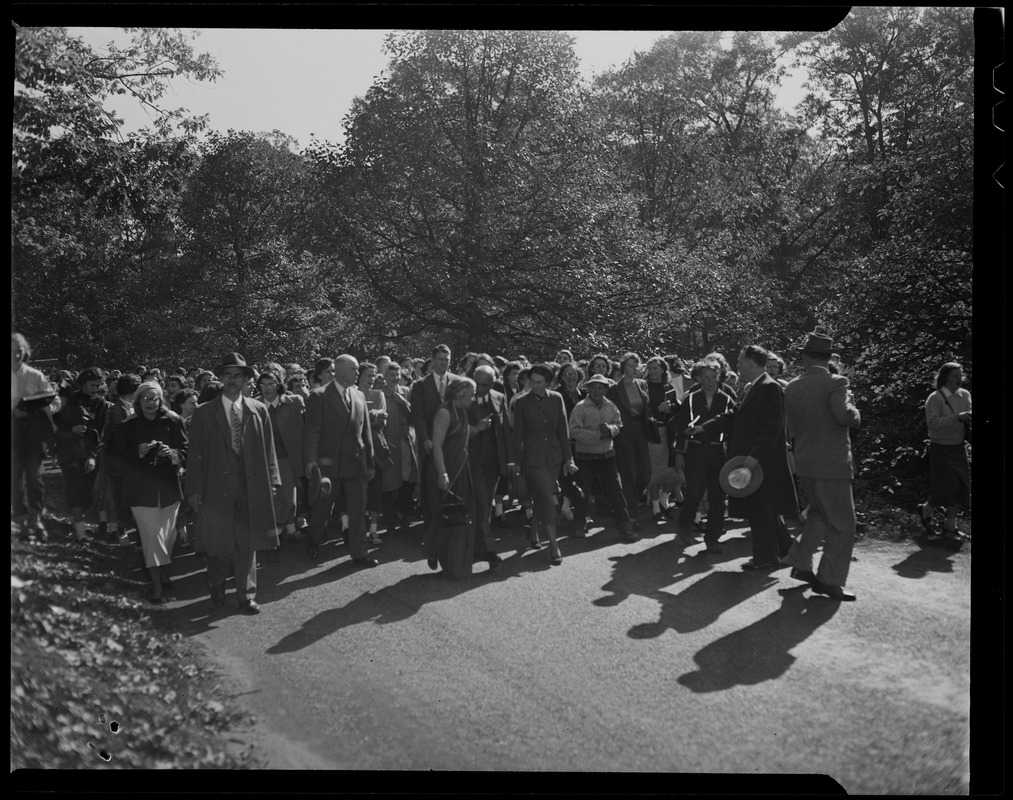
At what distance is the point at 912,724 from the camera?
6.02 metres

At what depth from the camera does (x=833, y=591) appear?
7.86 m

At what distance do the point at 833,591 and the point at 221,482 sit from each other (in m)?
5.29

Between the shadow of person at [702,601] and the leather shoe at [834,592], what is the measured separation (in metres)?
0.54

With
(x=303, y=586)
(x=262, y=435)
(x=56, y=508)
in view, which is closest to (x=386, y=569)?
(x=303, y=586)

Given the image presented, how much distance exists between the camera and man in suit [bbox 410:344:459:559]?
9156 millimetres

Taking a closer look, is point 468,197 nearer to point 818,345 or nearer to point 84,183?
point 84,183

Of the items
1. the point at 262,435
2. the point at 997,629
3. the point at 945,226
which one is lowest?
the point at 997,629

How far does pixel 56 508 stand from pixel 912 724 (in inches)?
327

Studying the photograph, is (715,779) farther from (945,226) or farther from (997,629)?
(945,226)

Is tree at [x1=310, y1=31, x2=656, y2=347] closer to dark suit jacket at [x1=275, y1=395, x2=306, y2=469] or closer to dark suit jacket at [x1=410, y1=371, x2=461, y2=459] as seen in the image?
dark suit jacket at [x1=275, y1=395, x2=306, y2=469]

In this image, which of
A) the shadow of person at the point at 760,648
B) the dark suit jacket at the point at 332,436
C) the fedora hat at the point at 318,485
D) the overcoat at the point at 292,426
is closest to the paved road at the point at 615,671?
the shadow of person at the point at 760,648

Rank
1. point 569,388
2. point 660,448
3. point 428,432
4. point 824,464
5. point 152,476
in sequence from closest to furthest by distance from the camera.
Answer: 1. point 824,464
2. point 152,476
3. point 428,432
4. point 569,388
5. point 660,448

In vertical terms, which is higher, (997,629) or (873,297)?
(873,297)

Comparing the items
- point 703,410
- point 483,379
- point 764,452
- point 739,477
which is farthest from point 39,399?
point 703,410
